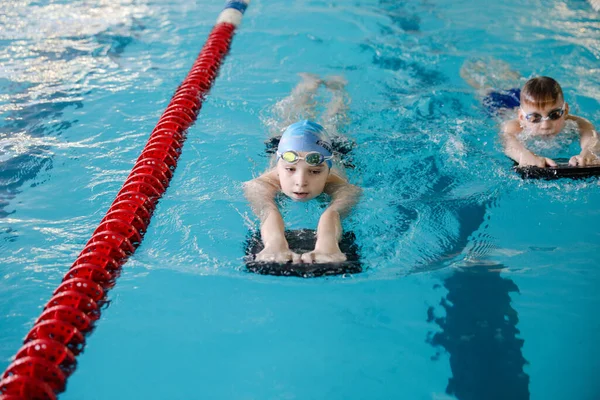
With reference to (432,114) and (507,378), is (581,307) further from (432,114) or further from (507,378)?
(432,114)

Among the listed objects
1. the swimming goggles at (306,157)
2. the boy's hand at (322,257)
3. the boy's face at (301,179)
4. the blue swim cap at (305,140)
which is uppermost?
the blue swim cap at (305,140)

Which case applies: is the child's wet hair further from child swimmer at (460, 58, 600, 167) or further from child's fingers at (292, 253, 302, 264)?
child's fingers at (292, 253, 302, 264)

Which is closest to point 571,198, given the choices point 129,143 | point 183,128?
point 183,128

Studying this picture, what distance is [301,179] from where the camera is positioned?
11.7 ft

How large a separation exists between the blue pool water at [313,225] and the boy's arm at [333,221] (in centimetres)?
14

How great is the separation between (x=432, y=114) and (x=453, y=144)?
0.67 meters

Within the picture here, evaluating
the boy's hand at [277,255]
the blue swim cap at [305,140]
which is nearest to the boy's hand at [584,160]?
the blue swim cap at [305,140]

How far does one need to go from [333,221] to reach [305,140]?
0.64 metres

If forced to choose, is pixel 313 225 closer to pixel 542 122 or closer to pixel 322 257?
pixel 322 257

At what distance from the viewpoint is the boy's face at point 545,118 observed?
4535mm

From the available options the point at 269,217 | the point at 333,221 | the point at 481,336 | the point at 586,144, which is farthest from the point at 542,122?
the point at 269,217

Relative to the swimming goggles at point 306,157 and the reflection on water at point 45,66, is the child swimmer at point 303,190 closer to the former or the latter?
the swimming goggles at point 306,157

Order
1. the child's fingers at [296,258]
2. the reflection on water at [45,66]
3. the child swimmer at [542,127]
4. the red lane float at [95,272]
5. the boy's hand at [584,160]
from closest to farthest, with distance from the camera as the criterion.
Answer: the red lane float at [95,272] < the child's fingers at [296,258] < the boy's hand at [584,160] < the child swimmer at [542,127] < the reflection on water at [45,66]

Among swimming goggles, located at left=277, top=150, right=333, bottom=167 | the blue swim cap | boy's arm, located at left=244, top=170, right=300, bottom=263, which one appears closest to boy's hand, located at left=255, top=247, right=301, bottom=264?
boy's arm, located at left=244, top=170, right=300, bottom=263
